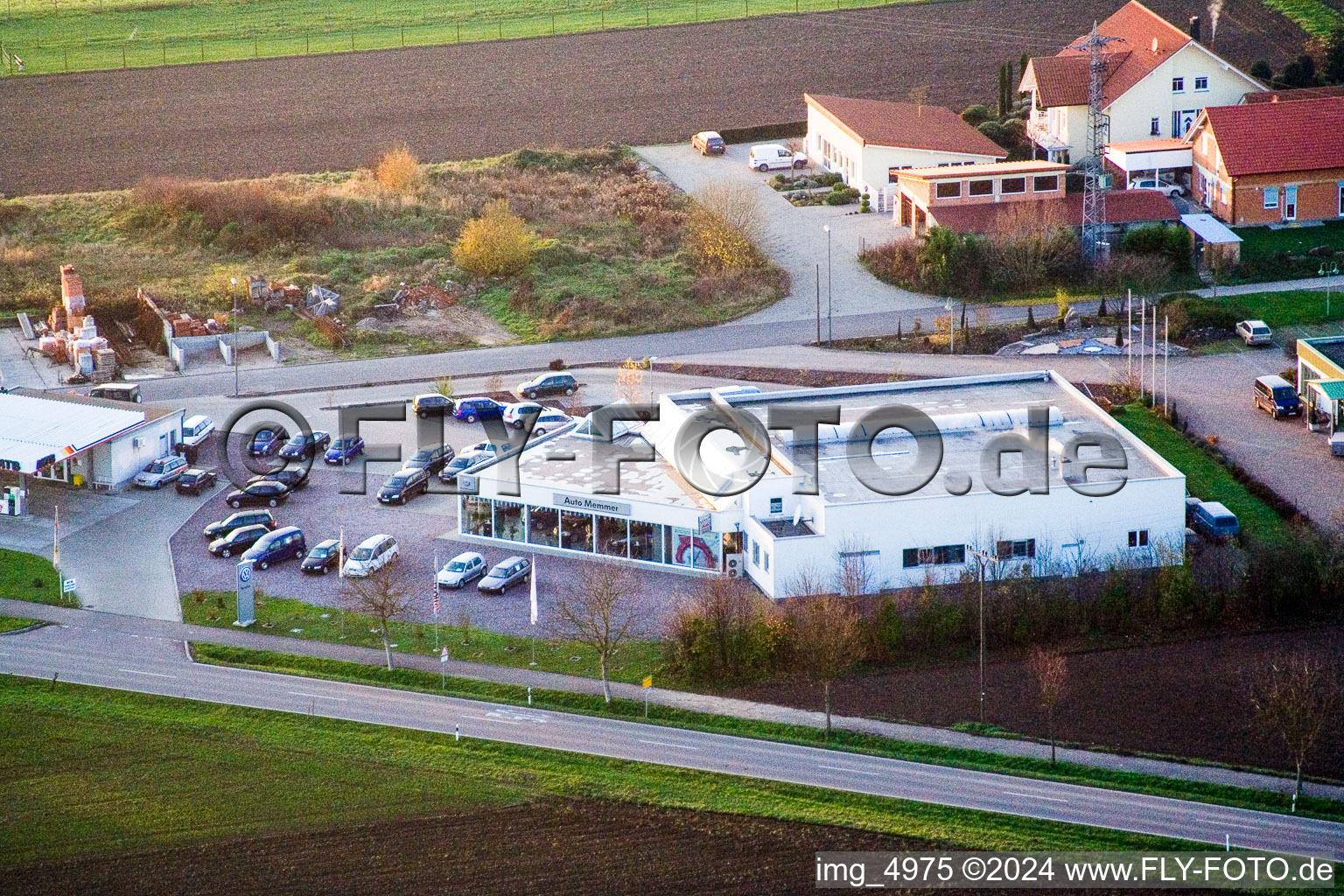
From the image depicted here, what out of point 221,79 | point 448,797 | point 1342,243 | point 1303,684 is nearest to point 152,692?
point 448,797

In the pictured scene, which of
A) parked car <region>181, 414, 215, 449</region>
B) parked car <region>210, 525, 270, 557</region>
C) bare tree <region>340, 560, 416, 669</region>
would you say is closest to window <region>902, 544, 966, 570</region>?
bare tree <region>340, 560, 416, 669</region>

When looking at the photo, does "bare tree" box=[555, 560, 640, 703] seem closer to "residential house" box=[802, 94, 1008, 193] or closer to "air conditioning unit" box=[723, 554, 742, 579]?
"air conditioning unit" box=[723, 554, 742, 579]

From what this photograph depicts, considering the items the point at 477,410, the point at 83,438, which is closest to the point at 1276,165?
the point at 477,410

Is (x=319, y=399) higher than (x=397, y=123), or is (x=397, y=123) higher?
(x=397, y=123)

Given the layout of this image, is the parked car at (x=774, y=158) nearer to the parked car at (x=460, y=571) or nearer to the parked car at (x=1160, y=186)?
the parked car at (x=1160, y=186)

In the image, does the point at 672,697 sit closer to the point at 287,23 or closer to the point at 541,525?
the point at 541,525

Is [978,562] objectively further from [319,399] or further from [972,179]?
[972,179]
